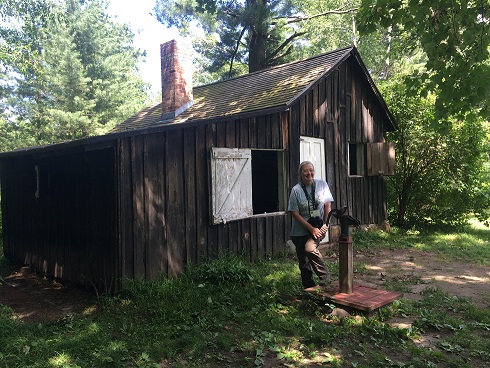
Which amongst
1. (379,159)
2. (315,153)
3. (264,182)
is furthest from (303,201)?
(379,159)

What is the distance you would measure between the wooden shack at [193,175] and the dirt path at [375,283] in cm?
34

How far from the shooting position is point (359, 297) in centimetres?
490

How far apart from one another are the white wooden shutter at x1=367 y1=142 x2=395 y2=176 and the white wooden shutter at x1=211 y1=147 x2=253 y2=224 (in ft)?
15.6

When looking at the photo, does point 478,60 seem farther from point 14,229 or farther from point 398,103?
point 14,229

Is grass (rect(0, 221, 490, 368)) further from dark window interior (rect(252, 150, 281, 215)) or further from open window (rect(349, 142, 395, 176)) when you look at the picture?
open window (rect(349, 142, 395, 176))

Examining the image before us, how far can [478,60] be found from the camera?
4.00 metres

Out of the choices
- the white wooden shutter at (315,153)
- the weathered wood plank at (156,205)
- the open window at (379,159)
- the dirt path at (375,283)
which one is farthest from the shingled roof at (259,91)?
the dirt path at (375,283)

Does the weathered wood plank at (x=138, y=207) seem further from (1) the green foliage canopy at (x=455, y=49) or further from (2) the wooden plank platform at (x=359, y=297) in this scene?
(1) the green foliage canopy at (x=455, y=49)

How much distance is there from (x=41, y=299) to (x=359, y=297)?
491 centimetres

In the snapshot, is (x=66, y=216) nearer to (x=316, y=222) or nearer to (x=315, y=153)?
(x=316, y=222)

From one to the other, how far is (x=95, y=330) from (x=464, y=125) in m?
10.8

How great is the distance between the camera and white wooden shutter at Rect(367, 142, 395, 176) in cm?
1096

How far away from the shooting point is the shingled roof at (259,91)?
8562mm

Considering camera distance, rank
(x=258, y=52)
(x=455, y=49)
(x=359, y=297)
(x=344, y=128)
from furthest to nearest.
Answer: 1. (x=258, y=52)
2. (x=344, y=128)
3. (x=359, y=297)
4. (x=455, y=49)
